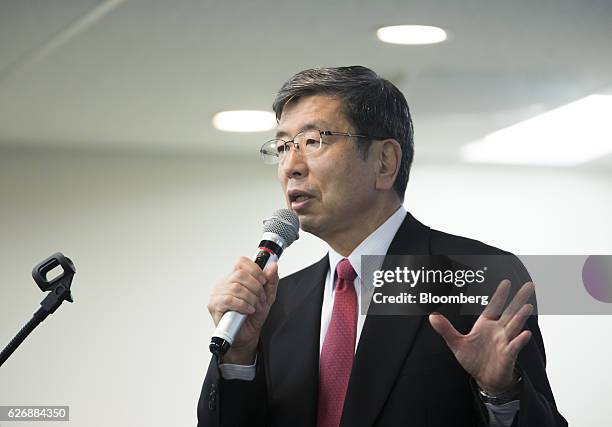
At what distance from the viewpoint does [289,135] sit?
6.62ft

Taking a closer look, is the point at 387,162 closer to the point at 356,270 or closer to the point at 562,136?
the point at 356,270

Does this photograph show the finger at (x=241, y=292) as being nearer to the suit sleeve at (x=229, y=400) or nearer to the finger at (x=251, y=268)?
the finger at (x=251, y=268)

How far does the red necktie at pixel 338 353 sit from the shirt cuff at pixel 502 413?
33 centimetres

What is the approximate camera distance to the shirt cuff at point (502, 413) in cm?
161

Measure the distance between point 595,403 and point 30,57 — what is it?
230cm

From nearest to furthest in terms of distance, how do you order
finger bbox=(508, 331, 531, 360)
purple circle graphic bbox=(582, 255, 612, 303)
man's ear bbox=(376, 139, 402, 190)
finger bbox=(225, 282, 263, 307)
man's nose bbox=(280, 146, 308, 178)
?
1. finger bbox=(508, 331, 531, 360)
2. finger bbox=(225, 282, 263, 307)
3. man's nose bbox=(280, 146, 308, 178)
4. man's ear bbox=(376, 139, 402, 190)
5. purple circle graphic bbox=(582, 255, 612, 303)

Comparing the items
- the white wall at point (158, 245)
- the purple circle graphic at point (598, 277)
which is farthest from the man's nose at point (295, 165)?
the purple circle graphic at point (598, 277)

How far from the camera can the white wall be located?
3.03m

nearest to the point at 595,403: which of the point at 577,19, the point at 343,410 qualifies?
the point at 577,19

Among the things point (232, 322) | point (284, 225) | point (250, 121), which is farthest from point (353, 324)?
point (250, 121)

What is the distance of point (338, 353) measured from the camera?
1873 millimetres

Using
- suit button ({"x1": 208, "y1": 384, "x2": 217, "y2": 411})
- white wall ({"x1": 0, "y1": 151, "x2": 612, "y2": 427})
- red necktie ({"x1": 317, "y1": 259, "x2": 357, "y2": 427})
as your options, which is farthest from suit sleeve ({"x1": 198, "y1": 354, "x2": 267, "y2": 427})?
white wall ({"x1": 0, "y1": 151, "x2": 612, "y2": 427})

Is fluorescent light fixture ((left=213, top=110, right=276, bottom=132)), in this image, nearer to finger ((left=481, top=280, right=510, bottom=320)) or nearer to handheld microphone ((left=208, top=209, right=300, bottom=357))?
handheld microphone ((left=208, top=209, right=300, bottom=357))

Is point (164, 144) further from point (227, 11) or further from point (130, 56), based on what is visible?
point (227, 11)
